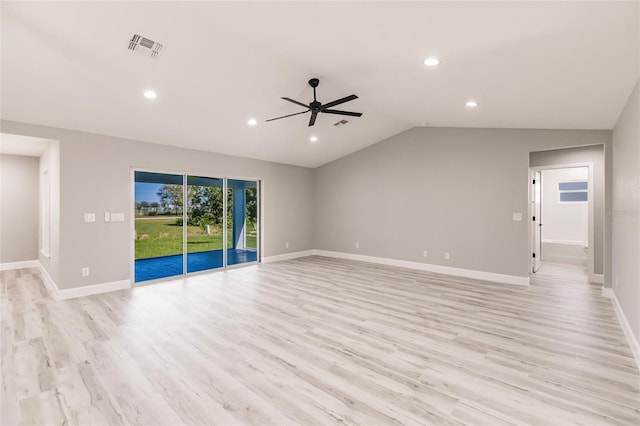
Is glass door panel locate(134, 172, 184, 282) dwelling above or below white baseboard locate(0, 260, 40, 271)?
above

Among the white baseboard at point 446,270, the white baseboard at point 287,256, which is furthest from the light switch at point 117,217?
the white baseboard at point 446,270

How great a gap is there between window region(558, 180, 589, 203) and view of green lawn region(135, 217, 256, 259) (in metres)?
8.84

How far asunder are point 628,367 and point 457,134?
4.69 meters

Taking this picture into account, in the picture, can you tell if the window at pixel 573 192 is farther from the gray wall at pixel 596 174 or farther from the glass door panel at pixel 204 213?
the glass door panel at pixel 204 213

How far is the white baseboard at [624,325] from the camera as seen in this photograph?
2.80 m

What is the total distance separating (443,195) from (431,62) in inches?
150

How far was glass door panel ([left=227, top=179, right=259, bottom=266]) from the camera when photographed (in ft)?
24.7

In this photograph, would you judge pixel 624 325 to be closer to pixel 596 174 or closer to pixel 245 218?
pixel 596 174

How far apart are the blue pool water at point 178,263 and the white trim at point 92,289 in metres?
0.32

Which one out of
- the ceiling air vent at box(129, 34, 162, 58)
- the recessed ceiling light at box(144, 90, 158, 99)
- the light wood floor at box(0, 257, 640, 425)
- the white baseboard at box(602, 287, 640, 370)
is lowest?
the light wood floor at box(0, 257, 640, 425)

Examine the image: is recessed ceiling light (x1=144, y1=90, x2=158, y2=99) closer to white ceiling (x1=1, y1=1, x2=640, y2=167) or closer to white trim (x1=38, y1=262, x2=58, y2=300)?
white ceiling (x1=1, y1=1, x2=640, y2=167)

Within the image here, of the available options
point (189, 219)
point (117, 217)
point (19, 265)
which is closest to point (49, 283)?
point (117, 217)

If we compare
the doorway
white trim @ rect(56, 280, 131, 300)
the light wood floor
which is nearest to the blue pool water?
white trim @ rect(56, 280, 131, 300)

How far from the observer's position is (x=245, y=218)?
7.81 meters
